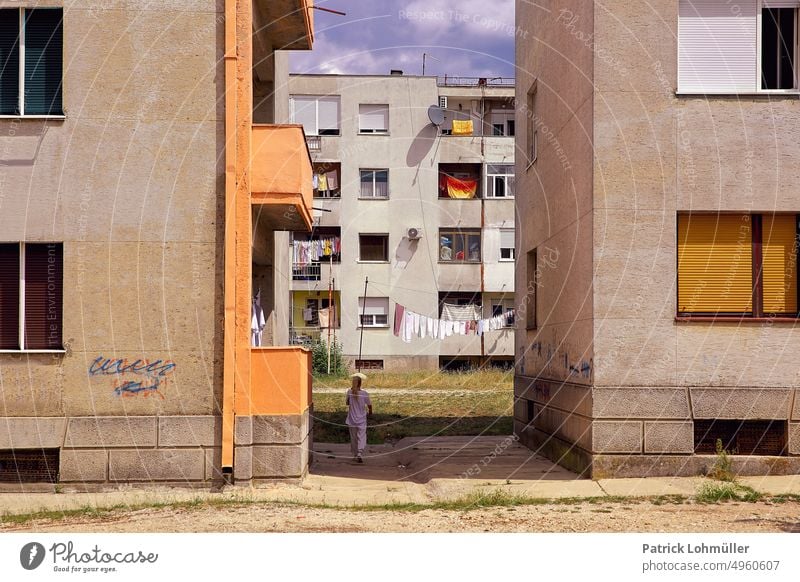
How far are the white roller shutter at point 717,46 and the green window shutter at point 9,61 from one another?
9713 millimetres

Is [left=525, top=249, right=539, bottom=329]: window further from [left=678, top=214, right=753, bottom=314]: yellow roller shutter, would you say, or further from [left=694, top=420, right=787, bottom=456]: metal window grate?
[left=694, top=420, right=787, bottom=456]: metal window grate

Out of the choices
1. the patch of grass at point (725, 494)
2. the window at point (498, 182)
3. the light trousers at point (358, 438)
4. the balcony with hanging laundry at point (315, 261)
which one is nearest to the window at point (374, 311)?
the balcony with hanging laundry at point (315, 261)

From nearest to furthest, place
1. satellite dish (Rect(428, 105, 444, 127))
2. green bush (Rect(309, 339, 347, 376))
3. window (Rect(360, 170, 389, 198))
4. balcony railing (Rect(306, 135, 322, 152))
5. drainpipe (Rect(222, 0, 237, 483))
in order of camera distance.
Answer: drainpipe (Rect(222, 0, 237, 483))
green bush (Rect(309, 339, 347, 376))
satellite dish (Rect(428, 105, 444, 127))
balcony railing (Rect(306, 135, 322, 152))
window (Rect(360, 170, 389, 198))

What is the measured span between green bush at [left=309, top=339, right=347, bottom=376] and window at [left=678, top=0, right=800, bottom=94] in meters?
29.1

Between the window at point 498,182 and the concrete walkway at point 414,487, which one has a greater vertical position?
the window at point 498,182

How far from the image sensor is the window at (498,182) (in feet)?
145

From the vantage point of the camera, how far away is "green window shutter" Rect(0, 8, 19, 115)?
43.8 feet

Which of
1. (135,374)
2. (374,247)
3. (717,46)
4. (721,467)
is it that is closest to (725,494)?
(721,467)

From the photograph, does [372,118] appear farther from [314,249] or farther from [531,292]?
[531,292]

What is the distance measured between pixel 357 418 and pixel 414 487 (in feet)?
13.4

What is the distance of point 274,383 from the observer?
1307 cm

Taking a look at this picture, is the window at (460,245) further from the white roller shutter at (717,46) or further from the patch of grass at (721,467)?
the patch of grass at (721,467)

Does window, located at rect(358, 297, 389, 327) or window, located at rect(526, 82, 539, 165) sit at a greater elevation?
window, located at rect(526, 82, 539, 165)

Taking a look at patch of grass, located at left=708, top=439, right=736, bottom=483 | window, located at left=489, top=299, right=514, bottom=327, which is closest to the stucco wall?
patch of grass, located at left=708, top=439, right=736, bottom=483
